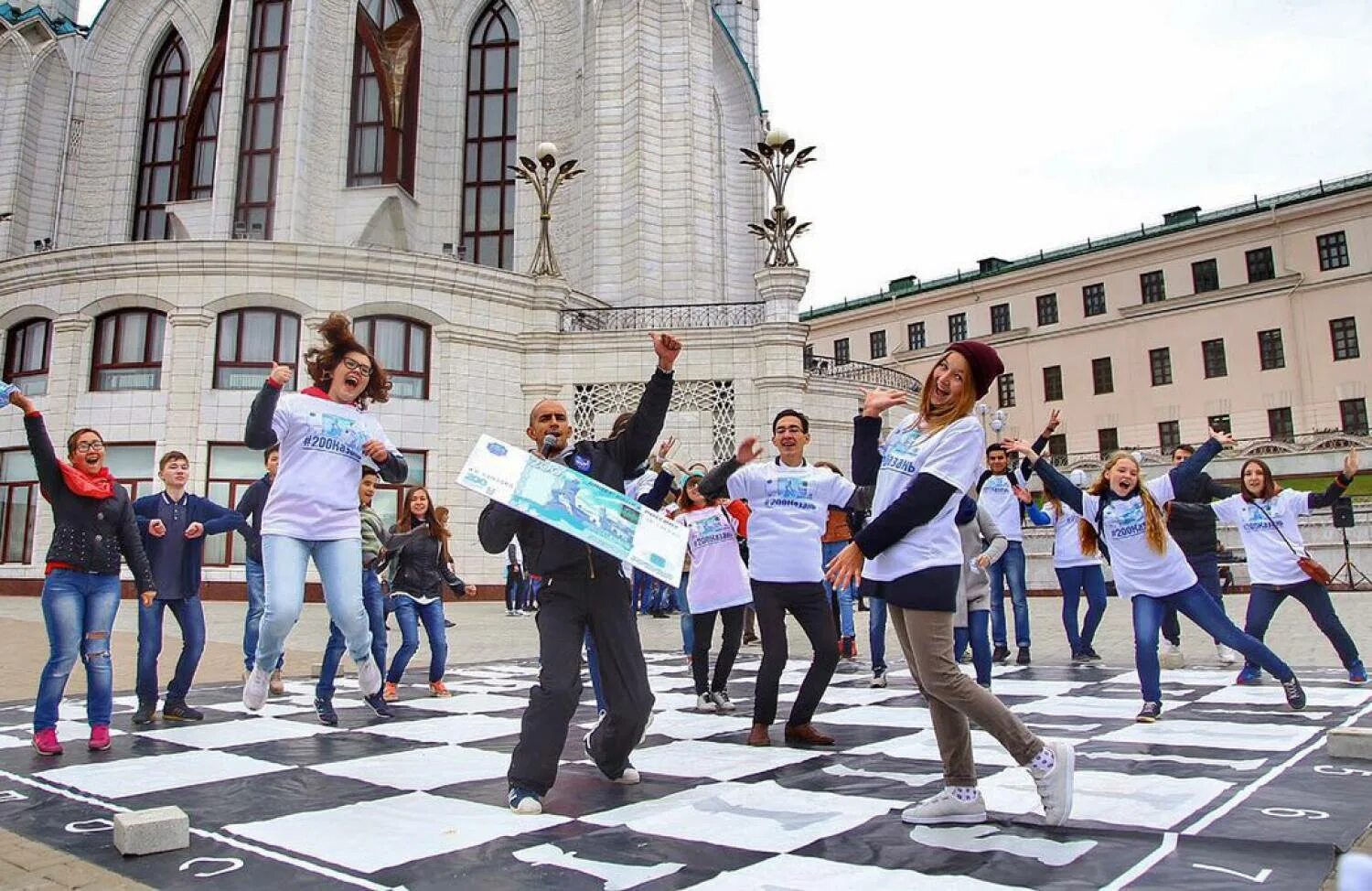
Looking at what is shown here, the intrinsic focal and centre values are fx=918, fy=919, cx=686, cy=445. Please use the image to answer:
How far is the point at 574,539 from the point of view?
14.0 ft

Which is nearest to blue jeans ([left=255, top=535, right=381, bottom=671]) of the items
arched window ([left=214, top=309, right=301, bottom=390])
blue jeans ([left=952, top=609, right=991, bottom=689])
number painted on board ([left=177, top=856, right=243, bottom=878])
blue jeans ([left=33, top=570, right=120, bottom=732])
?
blue jeans ([left=33, top=570, right=120, bottom=732])

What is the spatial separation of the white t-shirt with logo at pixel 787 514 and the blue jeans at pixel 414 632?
3.05 meters

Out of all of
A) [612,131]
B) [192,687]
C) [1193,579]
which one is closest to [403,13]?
[612,131]

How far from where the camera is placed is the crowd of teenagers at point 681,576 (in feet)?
12.7

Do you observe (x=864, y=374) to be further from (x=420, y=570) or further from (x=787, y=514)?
(x=787, y=514)

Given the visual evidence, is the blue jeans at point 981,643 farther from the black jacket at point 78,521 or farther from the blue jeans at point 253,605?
the blue jeans at point 253,605

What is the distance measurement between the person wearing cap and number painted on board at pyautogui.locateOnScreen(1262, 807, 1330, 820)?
0.78m

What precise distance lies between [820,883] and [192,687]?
6.95m

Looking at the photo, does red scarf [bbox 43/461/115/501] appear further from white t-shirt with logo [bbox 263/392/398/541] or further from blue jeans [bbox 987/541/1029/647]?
blue jeans [bbox 987/541/1029/647]

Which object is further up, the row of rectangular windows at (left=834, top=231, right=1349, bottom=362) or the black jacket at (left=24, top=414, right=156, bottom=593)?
the row of rectangular windows at (left=834, top=231, right=1349, bottom=362)

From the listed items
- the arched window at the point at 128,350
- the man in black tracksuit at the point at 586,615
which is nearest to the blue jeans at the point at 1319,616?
the man in black tracksuit at the point at 586,615

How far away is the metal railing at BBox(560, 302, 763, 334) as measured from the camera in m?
26.2

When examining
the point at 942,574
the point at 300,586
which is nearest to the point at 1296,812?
the point at 942,574

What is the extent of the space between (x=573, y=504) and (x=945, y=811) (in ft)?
6.64
